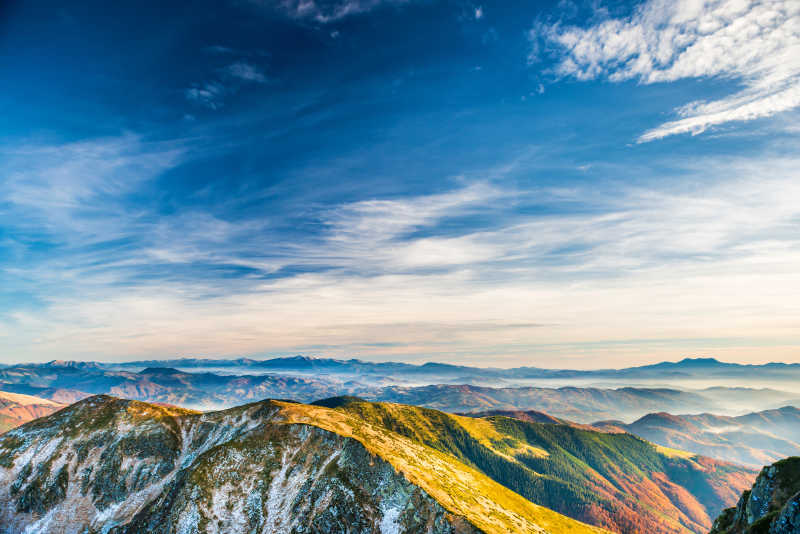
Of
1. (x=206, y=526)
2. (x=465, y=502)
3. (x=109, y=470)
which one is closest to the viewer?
(x=206, y=526)

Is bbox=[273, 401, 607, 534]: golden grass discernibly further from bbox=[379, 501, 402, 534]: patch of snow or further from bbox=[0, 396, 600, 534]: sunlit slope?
bbox=[379, 501, 402, 534]: patch of snow

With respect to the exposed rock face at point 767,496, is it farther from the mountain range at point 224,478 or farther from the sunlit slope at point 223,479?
the sunlit slope at point 223,479

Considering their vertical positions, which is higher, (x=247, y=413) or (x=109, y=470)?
(x=247, y=413)

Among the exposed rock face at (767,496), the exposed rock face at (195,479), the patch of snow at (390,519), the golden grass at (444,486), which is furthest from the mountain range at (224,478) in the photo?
the exposed rock face at (767,496)

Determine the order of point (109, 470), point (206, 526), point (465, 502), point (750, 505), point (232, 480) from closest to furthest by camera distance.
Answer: point (750, 505) → point (206, 526) → point (232, 480) → point (465, 502) → point (109, 470)

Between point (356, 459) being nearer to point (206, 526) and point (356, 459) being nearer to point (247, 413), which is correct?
point (206, 526)

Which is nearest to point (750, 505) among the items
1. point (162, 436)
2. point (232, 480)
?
point (232, 480)
